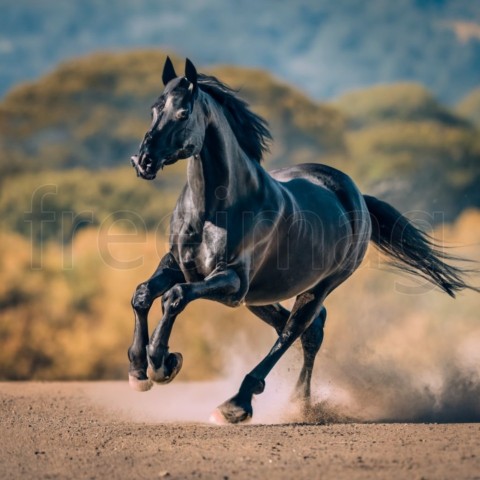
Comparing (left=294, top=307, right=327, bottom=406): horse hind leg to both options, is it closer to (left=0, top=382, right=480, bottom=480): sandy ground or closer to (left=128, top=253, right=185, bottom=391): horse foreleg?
(left=0, top=382, right=480, bottom=480): sandy ground

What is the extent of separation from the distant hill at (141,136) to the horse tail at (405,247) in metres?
10.5

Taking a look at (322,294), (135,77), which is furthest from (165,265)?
(135,77)

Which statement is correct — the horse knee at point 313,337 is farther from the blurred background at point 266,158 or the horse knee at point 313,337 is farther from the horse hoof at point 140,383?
the horse hoof at point 140,383

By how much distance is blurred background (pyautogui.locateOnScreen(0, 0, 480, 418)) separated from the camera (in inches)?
466

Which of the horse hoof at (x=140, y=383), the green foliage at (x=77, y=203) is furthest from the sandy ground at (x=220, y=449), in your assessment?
the green foliage at (x=77, y=203)

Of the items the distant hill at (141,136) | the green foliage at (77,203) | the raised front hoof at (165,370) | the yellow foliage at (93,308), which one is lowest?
the yellow foliage at (93,308)

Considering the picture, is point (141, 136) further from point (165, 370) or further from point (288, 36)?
point (165, 370)

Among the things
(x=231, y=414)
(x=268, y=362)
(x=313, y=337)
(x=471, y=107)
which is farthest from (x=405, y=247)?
(x=471, y=107)

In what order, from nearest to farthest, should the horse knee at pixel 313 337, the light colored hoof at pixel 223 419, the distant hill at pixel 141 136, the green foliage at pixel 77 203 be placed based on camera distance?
1. the light colored hoof at pixel 223 419
2. the horse knee at pixel 313 337
3. the green foliage at pixel 77 203
4. the distant hill at pixel 141 136

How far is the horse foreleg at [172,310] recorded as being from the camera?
5.68 m

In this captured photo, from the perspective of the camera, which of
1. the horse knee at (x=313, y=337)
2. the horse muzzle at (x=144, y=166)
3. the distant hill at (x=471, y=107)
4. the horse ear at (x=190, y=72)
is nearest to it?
the horse muzzle at (x=144, y=166)

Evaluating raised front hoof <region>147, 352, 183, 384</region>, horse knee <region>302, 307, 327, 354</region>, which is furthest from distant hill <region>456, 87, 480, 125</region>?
raised front hoof <region>147, 352, 183, 384</region>

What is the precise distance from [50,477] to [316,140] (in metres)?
17.5

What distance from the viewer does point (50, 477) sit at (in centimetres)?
477
